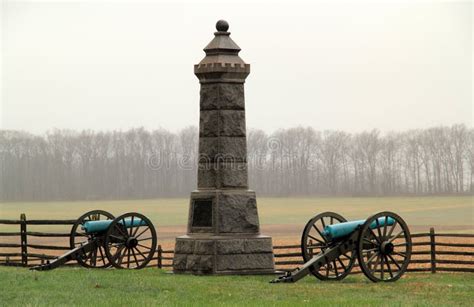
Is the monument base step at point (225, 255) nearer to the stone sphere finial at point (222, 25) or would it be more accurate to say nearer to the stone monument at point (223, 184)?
the stone monument at point (223, 184)

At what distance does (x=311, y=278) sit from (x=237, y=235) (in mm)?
1598

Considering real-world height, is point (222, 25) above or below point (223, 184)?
above

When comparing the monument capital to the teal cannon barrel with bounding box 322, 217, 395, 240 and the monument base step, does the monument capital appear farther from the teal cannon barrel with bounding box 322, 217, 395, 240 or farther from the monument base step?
the teal cannon barrel with bounding box 322, 217, 395, 240

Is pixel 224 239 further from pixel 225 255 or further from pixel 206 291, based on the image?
pixel 206 291

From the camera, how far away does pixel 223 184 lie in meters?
19.6

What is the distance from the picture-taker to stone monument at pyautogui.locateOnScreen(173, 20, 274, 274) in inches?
766

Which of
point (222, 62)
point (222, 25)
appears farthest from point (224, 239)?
point (222, 25)

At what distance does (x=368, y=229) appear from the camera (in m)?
18.0

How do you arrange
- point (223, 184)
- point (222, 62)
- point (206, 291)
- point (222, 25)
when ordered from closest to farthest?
point (206, 291) < point (222, 62) < point (223, 184) < point (222, 25)

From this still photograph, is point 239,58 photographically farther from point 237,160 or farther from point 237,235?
point 237,235

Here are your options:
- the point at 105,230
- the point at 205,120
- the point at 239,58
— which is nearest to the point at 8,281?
the point at 105,230

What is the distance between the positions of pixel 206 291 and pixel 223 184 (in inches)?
156

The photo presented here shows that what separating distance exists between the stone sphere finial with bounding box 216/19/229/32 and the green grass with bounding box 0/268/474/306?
4.83 m

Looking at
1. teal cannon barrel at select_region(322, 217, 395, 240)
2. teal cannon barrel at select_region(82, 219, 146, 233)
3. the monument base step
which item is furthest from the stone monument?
teal cannon barrel at select_region(322, 217, 395, 240)
